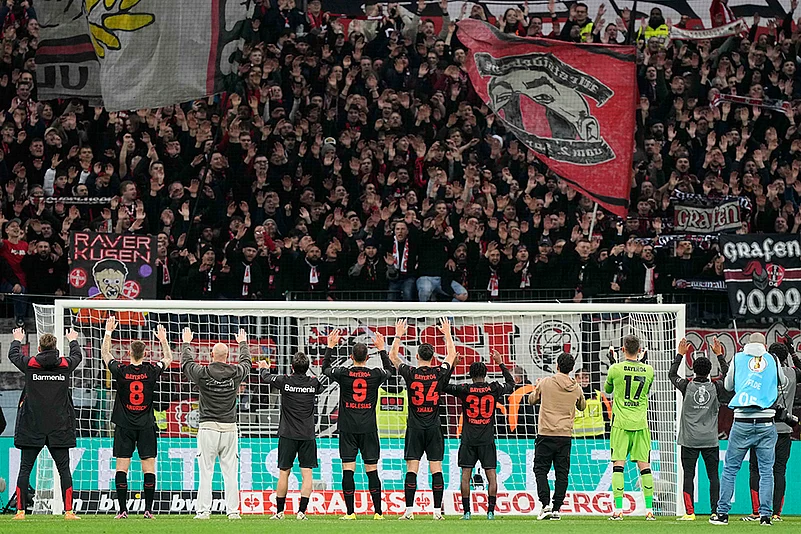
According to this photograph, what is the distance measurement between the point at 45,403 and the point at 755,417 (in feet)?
22.2

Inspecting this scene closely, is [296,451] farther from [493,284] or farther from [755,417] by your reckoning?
[493,284]

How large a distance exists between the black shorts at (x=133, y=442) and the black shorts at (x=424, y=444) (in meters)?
2.53

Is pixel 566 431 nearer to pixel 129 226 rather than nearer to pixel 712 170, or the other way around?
pixel 129 226

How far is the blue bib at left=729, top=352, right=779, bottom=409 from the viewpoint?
10805 millimetres

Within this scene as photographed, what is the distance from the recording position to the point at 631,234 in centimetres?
1755

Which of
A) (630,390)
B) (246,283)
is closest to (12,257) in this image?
(246,283)

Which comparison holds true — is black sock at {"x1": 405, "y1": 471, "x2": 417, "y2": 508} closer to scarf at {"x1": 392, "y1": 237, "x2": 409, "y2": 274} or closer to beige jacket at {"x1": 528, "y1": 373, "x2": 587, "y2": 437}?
beige jacket at {"x1": 528, "y1": 373, "x2": 587, "y2": 437}

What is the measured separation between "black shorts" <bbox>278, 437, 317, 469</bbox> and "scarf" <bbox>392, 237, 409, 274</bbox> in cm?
499

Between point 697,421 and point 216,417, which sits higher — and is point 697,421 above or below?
below

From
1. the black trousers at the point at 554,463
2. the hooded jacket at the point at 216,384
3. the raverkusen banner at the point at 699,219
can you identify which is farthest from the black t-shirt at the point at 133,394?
Result: the raverkusen banner at the point at 699,219

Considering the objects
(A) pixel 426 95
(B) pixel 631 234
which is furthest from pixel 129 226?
(B) pixel 631 234

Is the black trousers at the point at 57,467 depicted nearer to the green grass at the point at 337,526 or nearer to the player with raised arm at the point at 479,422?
the green grass at the point at 337,526

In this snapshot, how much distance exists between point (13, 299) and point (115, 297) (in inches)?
69.2

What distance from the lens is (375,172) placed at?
18.0m
